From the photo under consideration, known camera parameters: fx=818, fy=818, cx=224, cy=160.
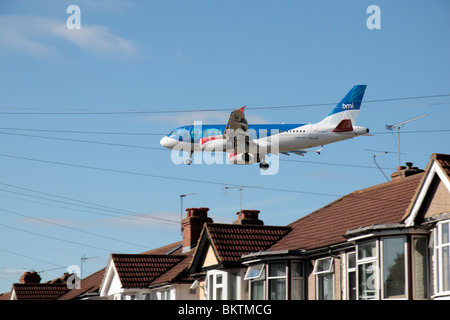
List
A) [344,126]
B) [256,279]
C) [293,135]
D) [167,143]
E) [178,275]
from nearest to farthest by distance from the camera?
[256,279] → [178,275] → [344,126] → [293,135] → [167,143]

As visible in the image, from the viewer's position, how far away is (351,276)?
102 ft

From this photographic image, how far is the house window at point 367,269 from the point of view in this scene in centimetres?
2859

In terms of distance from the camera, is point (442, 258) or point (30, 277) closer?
point (442, 258)

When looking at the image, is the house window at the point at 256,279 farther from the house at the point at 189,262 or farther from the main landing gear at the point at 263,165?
the main landing gear at the point at 263,165

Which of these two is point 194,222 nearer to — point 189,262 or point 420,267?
point 189,262

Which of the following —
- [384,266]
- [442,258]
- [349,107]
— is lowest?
[384,266]

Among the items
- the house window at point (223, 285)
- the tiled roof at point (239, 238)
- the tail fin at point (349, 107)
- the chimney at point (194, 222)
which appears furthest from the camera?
the tail fin at point (349, 107)

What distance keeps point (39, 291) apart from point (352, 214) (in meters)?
39.6

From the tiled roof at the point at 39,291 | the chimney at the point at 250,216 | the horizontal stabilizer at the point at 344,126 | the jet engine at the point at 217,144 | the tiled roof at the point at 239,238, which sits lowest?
the tiled roof at the point at 39,291

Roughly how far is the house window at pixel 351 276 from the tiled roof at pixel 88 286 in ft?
87.7

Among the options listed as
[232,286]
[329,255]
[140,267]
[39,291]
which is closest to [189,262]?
[140,267]

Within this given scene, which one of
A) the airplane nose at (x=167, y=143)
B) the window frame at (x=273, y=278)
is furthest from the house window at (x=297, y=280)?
the airplane nose at (x=167, y=143)
